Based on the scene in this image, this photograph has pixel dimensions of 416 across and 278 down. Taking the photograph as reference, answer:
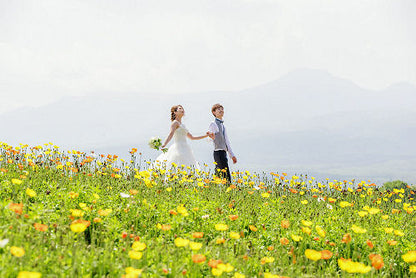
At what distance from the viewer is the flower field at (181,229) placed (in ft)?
9.62

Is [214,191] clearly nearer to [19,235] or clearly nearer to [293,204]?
[293,204]

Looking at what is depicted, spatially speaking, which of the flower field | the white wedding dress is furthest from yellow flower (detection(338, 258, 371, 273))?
the white wedding dress

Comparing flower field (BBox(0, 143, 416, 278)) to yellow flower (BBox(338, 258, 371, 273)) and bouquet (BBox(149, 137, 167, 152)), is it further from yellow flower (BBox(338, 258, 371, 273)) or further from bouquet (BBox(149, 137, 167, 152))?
bouquet (BBox(149, 137, 167, 152))

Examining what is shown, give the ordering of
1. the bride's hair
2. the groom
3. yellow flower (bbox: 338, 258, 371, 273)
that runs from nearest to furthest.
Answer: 1. yellow flower (bbox: 338, 258, 371, 273)
2. the groom
3. the bride's hair

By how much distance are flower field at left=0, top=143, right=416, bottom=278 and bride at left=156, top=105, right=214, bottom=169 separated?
204 centimetres

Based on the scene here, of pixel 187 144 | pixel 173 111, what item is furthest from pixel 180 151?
pixel 173 111

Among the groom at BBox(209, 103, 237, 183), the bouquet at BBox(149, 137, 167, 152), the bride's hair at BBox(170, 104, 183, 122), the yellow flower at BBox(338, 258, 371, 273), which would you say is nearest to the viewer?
the yellow flower at BBox(338, 258, 371, 273)

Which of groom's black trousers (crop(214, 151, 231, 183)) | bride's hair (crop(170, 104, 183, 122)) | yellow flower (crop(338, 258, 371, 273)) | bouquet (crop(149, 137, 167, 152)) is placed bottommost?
yellow flower (crop(338, 258, 371, 273))

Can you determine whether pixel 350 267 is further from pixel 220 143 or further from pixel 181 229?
pixel 220 143

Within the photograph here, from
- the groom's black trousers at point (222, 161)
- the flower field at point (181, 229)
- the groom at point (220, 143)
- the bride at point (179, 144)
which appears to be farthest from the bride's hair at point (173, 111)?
the flower field at point (181, 229)

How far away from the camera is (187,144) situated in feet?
33.0

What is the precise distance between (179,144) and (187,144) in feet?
0.77

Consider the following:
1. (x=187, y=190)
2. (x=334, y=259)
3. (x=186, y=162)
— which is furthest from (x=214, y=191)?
(x=186, y=162)

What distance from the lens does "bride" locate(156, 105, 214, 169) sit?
9781 mm
